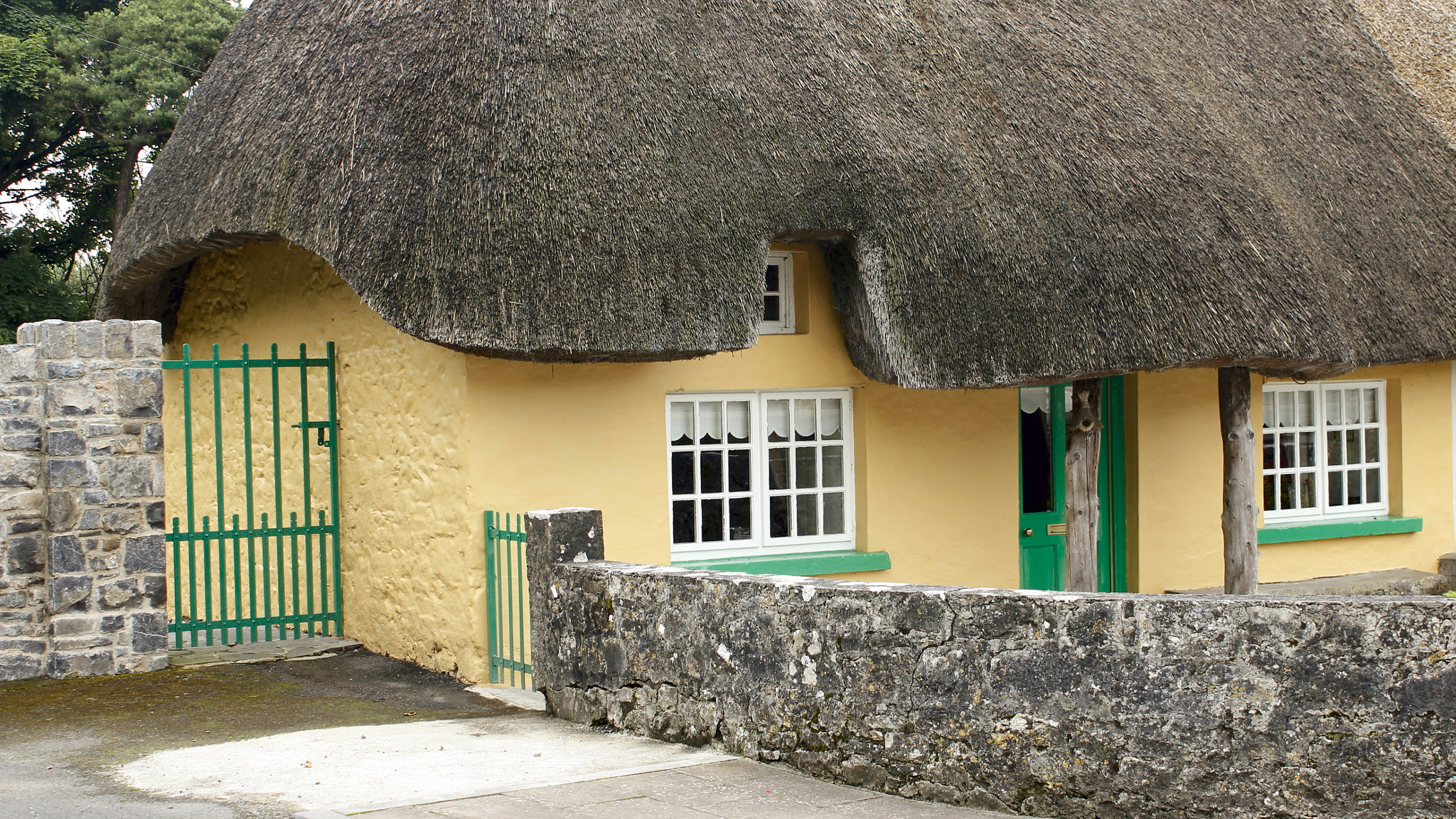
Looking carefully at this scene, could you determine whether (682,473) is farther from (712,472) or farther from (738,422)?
(738,422)

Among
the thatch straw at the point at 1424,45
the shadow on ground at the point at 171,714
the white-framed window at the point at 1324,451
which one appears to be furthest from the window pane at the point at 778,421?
the thatch straw at the point at 1424,45

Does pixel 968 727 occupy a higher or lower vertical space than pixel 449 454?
lower

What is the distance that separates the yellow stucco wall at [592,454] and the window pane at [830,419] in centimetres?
15

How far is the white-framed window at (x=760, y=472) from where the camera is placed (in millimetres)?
8219

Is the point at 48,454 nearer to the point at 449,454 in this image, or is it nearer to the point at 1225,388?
the point at 449,454

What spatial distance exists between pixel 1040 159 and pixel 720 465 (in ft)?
9.24

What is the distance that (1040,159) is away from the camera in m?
8.27

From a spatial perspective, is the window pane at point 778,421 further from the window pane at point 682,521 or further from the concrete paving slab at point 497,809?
the concrete paving slab at point 497,809

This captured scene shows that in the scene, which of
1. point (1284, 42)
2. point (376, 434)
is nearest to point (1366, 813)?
point (376, 434)

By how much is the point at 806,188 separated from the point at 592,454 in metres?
2.01

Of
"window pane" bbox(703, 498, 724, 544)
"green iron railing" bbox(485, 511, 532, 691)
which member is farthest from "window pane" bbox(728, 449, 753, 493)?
"green iron railing" bbox(485, 511, 532, 691)

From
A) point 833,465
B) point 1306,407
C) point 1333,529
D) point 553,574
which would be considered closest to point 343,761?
point 553,574

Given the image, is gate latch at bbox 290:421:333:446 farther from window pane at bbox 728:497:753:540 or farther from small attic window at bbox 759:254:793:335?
small attic window at bbox 759:254:793:335

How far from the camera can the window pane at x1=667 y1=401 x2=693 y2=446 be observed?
26.9 feet
